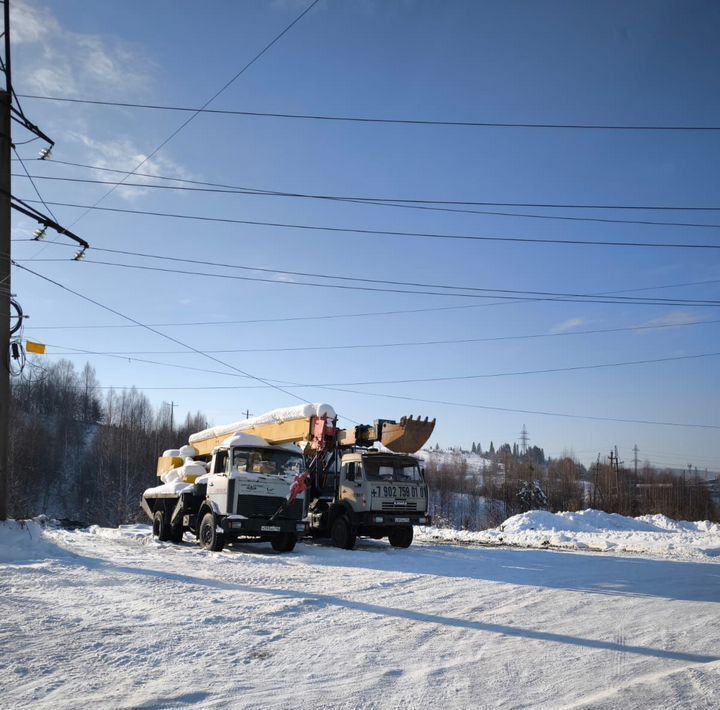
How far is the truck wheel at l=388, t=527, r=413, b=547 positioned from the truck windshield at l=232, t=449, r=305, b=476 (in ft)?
12.0

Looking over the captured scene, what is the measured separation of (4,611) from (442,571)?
8504mm

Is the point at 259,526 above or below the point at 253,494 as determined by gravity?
below

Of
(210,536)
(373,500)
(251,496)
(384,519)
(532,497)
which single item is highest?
(251,496)

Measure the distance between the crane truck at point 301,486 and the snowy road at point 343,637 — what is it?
3.30m

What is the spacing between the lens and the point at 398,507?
18234 millimetres

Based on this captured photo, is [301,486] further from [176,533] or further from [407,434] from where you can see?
[176,533]

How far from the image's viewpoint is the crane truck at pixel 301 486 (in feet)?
53.7

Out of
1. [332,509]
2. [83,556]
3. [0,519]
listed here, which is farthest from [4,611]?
[332,509]

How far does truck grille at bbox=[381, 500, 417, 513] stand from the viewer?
18031 millimetres

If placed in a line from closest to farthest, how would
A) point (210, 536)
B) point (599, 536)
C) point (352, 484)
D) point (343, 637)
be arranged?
point (343, 637) < point (210, 536) < point (352, 484) < point (599, 536)

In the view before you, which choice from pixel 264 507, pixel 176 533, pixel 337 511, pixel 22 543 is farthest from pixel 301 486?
pixel 22 543

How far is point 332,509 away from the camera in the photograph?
61.4 ft

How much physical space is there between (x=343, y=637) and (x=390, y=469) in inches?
458

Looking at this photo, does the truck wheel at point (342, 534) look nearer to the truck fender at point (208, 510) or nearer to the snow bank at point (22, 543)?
the truck fender at point (208, 510)
